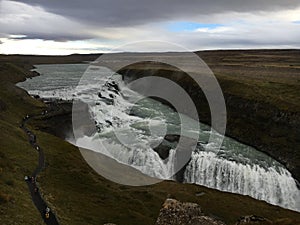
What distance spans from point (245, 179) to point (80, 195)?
81.5ft

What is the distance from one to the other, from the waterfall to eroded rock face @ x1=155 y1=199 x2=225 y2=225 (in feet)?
93.1

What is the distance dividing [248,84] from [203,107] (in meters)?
16.8

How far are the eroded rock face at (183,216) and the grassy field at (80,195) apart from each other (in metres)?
10.7

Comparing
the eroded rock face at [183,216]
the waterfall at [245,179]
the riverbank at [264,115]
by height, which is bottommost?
the waterfall at [245,179]

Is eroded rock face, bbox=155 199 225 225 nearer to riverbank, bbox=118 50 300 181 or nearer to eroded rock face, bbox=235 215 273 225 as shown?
eroded rock face, bbox=235 215 273 225

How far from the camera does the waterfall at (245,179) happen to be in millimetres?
48750

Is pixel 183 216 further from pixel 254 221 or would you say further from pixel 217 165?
pixel 217 165

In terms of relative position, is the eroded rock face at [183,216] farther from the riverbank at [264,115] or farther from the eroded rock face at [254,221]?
the riverbank at [264,115]

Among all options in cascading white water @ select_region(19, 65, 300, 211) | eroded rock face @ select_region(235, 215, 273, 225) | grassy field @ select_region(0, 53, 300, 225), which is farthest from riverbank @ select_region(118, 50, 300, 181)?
eroded rock face @ select_region(235, 215, 273, 225)

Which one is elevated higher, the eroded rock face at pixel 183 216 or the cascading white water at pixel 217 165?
the eroded rock face at pixel 183 216

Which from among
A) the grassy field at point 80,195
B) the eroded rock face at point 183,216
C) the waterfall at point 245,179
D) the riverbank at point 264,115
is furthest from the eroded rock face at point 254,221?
the riverbank at point 264,115

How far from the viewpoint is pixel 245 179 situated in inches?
1939

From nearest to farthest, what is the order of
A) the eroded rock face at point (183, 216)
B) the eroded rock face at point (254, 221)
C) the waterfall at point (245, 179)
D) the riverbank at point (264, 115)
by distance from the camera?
the eroded rock face at point (254, 221), the eroded rock face at point (183, 216), the waterfall at point (245, 179), the riverbank at point (264, 115)

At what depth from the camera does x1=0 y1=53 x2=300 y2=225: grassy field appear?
1207 inches
